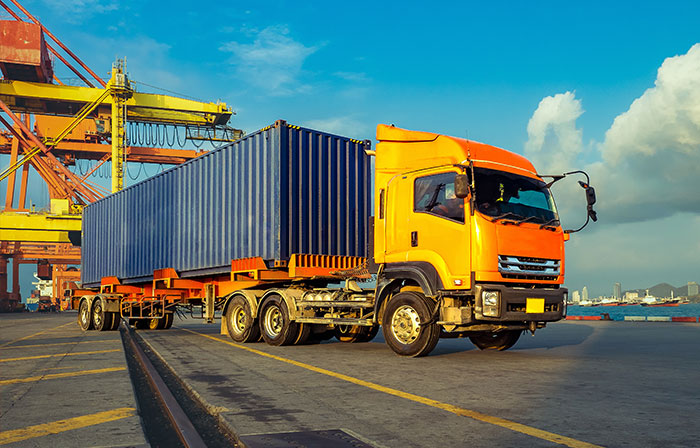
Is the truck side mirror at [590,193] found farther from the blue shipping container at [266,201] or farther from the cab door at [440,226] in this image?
the blue shipping container at [266,201]

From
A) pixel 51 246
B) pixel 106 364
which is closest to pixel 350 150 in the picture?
pixel 106 364

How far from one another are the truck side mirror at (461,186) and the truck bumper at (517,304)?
4.23ft

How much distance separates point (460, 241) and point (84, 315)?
594 inches

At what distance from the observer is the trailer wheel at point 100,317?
18.2m

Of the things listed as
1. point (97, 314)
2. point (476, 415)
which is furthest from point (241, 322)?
point (476, 415)

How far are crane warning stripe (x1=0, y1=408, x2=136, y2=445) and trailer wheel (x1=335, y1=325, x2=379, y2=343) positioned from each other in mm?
7226

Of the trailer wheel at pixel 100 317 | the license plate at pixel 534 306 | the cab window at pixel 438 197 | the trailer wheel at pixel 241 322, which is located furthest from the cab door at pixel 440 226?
the trailer wheel at pixel 100 317

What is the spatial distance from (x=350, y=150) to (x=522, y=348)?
5.24 m

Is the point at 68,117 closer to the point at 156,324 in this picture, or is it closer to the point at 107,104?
the point at 107,104

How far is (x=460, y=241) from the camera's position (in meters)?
8.51

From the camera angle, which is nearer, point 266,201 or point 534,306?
point 534,306

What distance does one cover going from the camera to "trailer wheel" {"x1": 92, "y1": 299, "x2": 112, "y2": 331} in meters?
18.2

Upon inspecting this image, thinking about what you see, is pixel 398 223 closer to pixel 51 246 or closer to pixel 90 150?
pixel 90 150

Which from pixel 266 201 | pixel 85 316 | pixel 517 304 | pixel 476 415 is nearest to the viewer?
pixel 476 415
